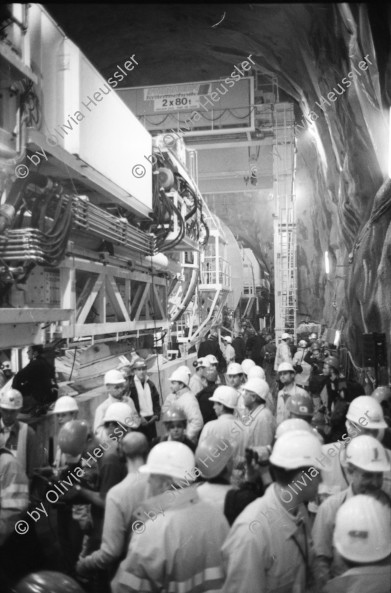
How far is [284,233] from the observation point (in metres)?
14.6

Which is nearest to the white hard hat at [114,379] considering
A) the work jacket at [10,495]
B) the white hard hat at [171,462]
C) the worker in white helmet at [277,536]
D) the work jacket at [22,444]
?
the work jacket at [22,444]

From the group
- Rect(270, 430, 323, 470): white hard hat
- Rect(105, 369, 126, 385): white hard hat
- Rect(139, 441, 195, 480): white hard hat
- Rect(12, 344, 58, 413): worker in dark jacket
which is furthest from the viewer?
Rect(105, 369, 126, 385): white hard hat

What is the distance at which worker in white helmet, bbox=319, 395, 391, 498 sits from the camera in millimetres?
2941

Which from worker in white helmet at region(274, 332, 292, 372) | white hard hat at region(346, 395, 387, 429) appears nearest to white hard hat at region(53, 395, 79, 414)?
white hard hat at region(346, 395, 387, 429)

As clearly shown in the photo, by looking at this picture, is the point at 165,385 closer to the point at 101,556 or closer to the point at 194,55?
the point at 101,556

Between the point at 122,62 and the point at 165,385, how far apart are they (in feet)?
30.6

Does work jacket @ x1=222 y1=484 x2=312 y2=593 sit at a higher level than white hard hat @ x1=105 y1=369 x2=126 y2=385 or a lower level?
lower

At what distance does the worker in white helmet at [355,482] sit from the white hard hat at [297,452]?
25 centimetres

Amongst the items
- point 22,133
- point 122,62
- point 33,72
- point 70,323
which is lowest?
point 70,323

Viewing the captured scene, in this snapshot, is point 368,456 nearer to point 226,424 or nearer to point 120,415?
point 226,424

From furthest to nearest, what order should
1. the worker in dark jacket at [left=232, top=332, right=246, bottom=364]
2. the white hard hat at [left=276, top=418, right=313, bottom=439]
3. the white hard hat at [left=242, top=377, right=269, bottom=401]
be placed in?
the worker in dark jacket at [left=232, top=332, right=246, bottom=364] → the white hard hat at [left=242, top=377, right=269, bottom=401] → the white hard hat at [left=276, top=418, right=313, bottom=439]

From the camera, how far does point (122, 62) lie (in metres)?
13.0

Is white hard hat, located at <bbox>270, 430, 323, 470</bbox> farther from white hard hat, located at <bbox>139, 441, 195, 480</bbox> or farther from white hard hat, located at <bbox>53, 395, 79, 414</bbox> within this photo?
white hard hat, located at <bbox>53, 395, 79, 414</bbox>

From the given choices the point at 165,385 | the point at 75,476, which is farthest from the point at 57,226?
the point at 165,385
